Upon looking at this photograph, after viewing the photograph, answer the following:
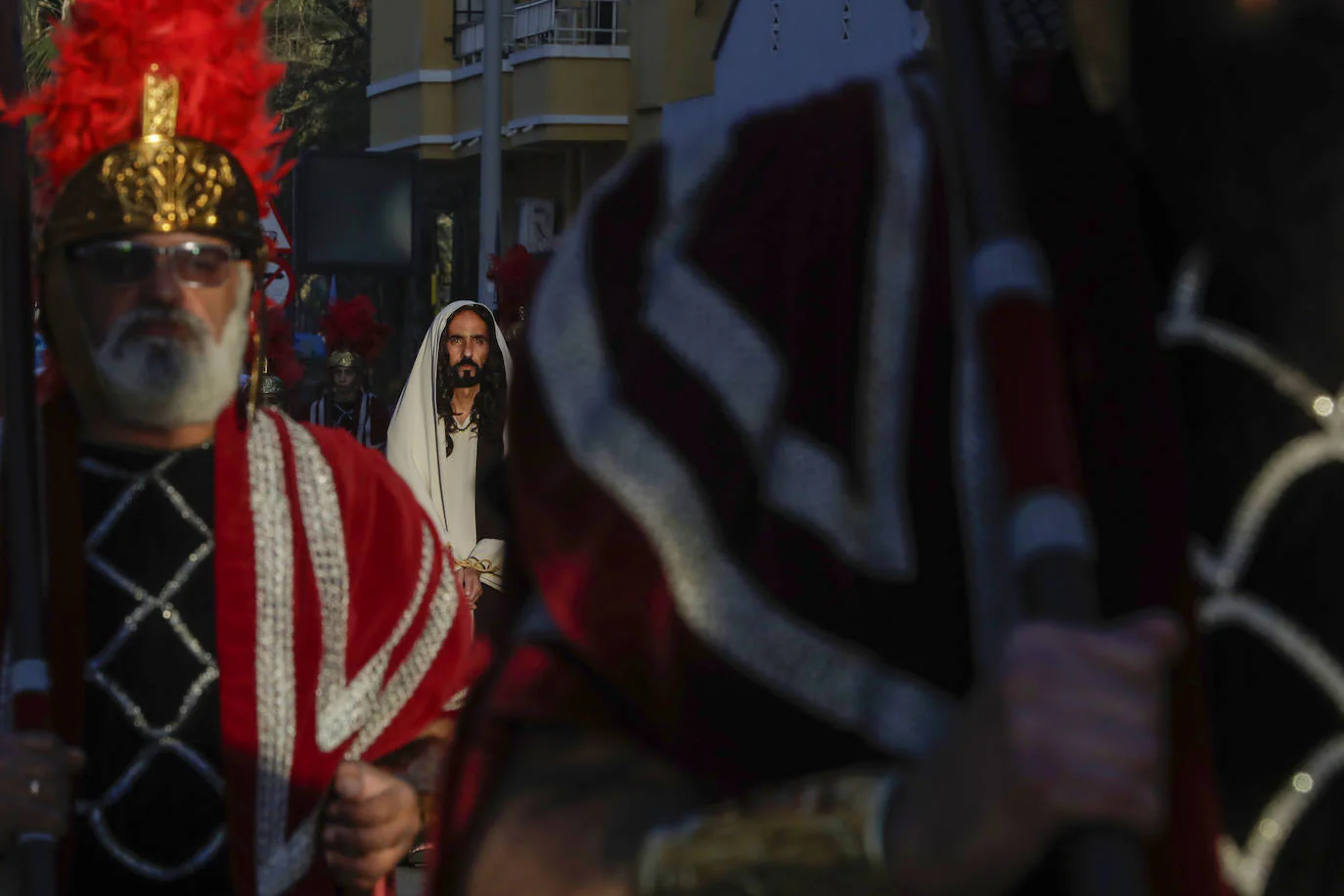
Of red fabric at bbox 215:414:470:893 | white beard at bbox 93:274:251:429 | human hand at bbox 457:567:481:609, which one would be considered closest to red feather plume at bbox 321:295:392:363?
human hand at bbox 457:567:481:609

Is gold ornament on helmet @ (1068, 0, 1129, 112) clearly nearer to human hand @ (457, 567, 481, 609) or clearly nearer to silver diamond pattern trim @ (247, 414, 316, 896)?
silver diamond pattern trim @ (247, 414, 316, 896)

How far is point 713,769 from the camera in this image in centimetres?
135

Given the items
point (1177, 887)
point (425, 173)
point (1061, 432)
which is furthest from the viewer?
point (425, 173)

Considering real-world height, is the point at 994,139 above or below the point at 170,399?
above

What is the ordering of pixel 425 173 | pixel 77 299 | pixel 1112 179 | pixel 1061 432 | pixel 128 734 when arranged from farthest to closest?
pixel 425 173 < pixel 77 299 < pixel 128 734 < pixel 1112 179 < pixel 1061 432

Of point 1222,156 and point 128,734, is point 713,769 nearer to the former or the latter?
point 1222,156

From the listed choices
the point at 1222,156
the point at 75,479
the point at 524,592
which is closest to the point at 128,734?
the point at 75,479

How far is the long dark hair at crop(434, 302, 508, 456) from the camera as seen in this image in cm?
1004

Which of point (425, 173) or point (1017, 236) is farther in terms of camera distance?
point (425, 173)

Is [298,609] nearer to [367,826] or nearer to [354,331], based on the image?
[367,826]

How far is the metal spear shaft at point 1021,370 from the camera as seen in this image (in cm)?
117

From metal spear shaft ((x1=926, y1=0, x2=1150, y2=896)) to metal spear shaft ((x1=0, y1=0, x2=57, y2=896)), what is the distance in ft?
7.16

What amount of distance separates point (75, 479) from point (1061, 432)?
2.90 m

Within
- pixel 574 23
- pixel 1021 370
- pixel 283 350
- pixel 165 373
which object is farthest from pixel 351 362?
pixel 574 23
